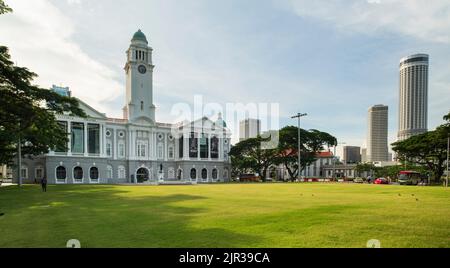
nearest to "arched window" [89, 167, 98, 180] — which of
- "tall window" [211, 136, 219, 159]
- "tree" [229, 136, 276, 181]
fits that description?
"tall window" [211, 136, 219, 159]

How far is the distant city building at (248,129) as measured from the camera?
Answer: 6267cm

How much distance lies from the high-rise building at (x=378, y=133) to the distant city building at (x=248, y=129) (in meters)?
67.9

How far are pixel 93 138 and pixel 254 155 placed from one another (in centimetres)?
3359

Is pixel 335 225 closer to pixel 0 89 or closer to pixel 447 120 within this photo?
pixel 0 89

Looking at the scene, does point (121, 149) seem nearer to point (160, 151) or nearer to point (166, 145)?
point (160, 151)

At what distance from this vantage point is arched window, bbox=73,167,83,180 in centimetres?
5364

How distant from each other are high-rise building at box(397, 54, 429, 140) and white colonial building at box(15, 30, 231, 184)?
38013 mm

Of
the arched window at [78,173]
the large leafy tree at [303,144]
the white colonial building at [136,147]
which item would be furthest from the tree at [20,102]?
the large leafy tree at [303,144]

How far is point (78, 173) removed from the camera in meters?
54.1

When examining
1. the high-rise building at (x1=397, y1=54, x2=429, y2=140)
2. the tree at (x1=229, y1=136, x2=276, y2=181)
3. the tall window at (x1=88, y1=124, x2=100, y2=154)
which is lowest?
the tree at (x1=229, y1=136, x2=276, y2=181)

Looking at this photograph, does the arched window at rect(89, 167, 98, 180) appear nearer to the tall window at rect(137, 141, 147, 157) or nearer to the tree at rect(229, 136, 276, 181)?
the tall window at rect(137, 141, 147, 157)

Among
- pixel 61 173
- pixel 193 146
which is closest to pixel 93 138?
pixel 61 173

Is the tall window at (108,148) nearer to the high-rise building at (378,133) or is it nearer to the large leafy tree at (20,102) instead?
the large leafy tree at (20,102)
